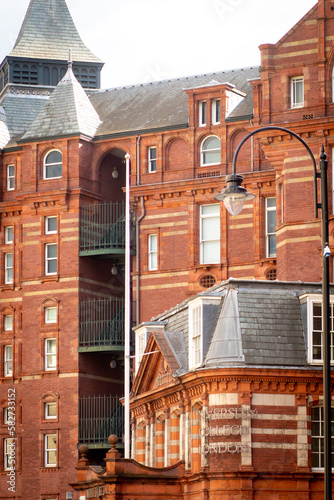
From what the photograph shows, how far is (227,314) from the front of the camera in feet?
154

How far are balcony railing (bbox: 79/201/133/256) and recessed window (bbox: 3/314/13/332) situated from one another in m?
6.61

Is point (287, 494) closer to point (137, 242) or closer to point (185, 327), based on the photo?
point (185, 327)

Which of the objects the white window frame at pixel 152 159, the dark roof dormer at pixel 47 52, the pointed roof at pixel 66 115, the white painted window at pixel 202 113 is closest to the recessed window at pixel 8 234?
the pointed roof at pixel 66 115

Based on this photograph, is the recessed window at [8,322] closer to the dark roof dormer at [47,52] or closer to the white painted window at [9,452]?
the white painted window at [9,452]

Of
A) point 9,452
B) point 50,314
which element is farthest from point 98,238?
point 9,452

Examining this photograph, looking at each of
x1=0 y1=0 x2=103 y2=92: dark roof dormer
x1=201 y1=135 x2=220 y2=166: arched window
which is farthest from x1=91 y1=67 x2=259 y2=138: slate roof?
x1=0 y1=0 x2=103 y2=92: dark roof dormer

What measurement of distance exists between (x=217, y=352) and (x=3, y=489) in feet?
105

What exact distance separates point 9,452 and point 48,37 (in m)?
25.6

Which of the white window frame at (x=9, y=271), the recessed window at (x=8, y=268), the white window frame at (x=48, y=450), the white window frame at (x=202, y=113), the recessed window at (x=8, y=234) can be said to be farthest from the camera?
the recessed window at (x=8, y=234)

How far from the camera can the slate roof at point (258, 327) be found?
151 feet

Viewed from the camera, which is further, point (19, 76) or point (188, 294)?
point (19, 76)

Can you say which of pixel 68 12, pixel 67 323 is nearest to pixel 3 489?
pixel 67 323

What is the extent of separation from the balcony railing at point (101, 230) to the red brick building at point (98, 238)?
0.07 metres

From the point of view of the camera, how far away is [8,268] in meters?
78.6
